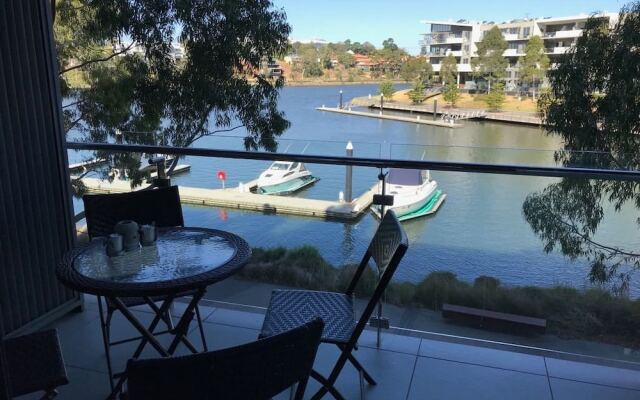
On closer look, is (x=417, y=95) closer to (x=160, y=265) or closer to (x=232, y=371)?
(x=160, y=265)

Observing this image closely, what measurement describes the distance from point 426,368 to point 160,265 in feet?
4.79

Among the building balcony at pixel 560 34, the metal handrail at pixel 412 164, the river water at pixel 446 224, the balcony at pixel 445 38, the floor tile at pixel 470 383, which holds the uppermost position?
the balcony at pixel 445 38

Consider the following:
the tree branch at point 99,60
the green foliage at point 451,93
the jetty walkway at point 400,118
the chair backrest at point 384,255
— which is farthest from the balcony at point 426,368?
the green foliage at point 451,93

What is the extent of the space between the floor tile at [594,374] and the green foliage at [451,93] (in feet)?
45.7

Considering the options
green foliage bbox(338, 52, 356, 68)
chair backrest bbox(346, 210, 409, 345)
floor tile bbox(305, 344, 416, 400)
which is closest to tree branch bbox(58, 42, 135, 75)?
green foliage bbox(338, 52, 356, 68)

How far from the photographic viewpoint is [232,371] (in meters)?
1.06

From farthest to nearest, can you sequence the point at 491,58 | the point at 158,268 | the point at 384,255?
the point at 491,58
the point at 384,255
the point at 158,268

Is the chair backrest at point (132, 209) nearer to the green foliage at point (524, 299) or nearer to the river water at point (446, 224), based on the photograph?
the river water at point (446, 224)

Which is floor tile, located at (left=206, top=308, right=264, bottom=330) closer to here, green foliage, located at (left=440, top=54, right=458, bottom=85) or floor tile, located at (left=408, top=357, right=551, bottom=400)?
floor tile, located at (left=408, top=357, right=551, bottom=400)

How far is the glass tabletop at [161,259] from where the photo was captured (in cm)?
186

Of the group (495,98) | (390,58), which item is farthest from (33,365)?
(390,58)

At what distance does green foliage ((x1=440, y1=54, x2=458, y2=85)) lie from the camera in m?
15.8

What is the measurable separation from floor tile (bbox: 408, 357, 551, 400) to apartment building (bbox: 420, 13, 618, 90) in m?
10.2

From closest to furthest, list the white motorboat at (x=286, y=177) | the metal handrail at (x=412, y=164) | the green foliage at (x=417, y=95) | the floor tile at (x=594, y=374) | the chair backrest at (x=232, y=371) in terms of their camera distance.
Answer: the chair backrest at (x=232, y=371) → the floor tile at (x=594, y=374) → the metal handrail at (x=412, y=164) → the white motorboat at (x=286, y=177) → the green foliage at (x=417, y=95)
